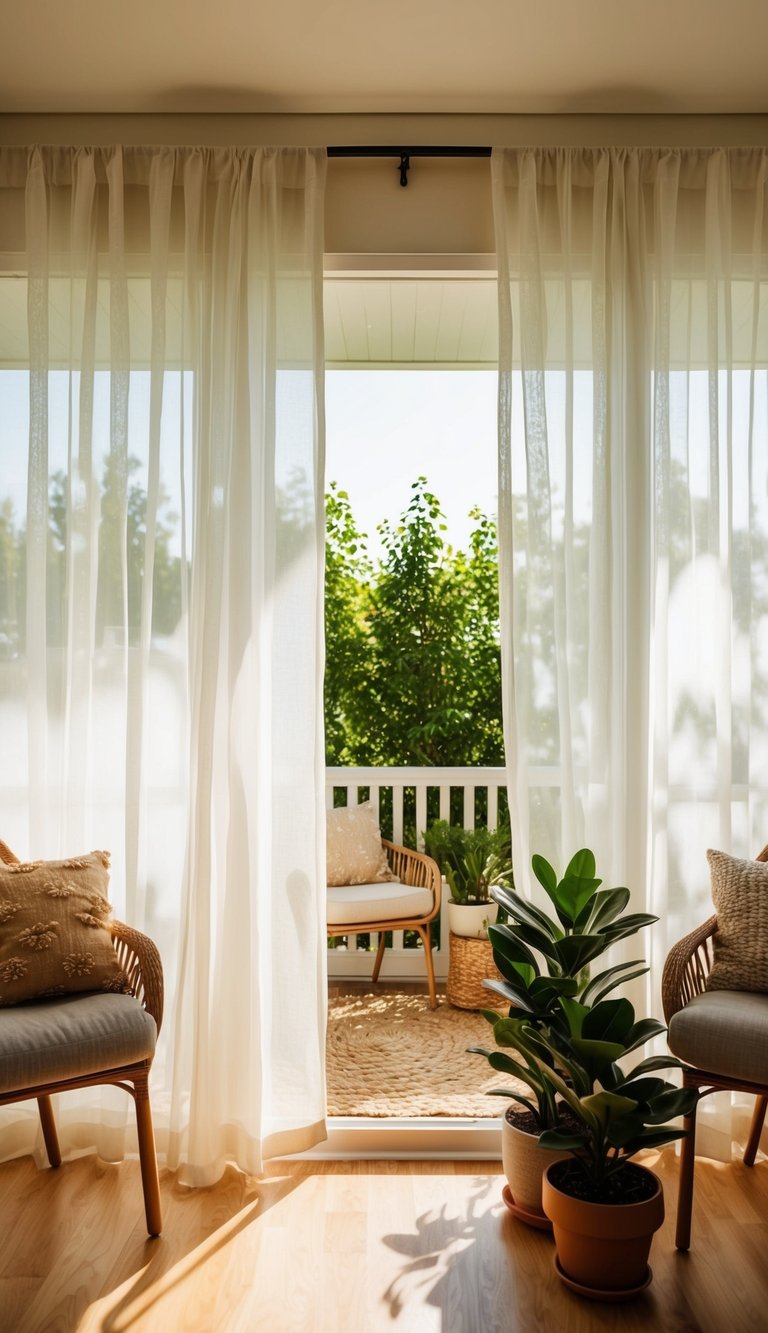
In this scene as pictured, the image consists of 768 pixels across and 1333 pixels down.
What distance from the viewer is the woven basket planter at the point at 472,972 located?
14.5 ft

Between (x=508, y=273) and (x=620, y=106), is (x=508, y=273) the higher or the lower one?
the lower one

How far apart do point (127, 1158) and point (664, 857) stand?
1723mm

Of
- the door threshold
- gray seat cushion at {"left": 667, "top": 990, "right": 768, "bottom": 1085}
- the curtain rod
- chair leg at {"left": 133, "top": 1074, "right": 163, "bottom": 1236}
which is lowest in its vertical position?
the door threshold

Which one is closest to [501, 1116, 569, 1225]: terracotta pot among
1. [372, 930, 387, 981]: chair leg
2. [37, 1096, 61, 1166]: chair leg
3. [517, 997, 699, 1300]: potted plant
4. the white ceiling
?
[517, 997, 699, 1300]: potted plant

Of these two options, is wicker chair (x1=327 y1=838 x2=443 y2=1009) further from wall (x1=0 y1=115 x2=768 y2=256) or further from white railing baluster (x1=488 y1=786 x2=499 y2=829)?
wall (x1=0 y1=115 x2=768 y2=256)

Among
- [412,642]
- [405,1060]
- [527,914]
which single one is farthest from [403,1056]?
[412,642]

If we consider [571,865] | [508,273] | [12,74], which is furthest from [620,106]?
[571,865]

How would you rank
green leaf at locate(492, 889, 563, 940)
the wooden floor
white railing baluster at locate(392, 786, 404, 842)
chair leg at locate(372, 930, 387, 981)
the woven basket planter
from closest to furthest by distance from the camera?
1. the wooden floor
2. green leaf at locate(492, 889, 563, 940)
3. the woven basket planter
4. chair leg at locate(372, 930, 387, 981)
5. white railing baluster at locate(392, 786, 404, 842)

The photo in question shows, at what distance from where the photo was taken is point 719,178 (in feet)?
9.69

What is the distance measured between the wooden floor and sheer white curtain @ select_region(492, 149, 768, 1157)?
0.71 metres

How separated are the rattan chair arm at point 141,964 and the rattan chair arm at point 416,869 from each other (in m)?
1.92

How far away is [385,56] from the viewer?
2715 mm

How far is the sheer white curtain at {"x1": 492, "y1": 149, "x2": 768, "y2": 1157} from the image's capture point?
9.59 feet

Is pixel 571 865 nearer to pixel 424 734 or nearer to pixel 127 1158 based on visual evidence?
pixel 127 1158
